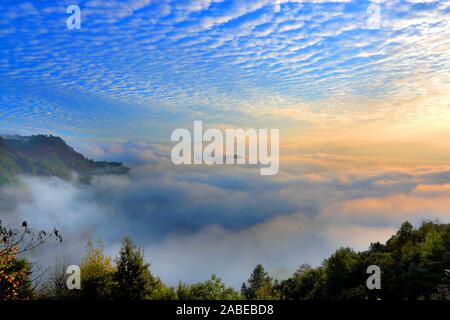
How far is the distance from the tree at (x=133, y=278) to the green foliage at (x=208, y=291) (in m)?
2.92

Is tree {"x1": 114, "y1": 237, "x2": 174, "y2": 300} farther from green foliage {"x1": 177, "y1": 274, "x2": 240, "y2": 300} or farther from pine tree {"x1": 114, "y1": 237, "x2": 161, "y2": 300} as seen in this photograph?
green foliage {"x1": 177, "y1": 274, "x2": 240, "y2": 300}

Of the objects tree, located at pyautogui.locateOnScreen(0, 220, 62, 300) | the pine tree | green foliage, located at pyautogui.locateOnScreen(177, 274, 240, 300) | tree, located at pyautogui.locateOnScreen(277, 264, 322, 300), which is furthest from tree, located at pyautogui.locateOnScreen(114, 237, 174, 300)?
tree, located at pyautogui.locateOnScreen(277, 264, 322, 300)

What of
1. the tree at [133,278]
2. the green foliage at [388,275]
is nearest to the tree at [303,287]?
the green foliage at [388,275]

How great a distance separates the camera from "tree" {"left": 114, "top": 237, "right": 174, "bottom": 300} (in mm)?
35938

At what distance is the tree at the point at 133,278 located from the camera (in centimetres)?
3594

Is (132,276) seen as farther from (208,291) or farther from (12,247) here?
(12,247)

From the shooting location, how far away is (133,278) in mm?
36656

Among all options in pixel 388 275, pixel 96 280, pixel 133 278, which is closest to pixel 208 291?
pixel 133 278

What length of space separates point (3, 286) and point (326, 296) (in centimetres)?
4049

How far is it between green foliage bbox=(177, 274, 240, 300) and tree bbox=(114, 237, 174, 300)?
2.92 metres

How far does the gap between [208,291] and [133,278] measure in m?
8.29
